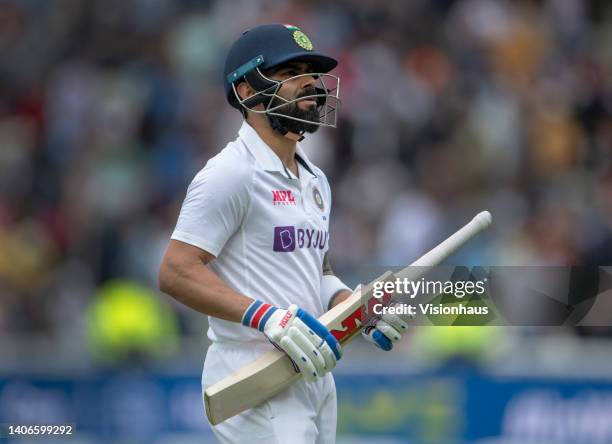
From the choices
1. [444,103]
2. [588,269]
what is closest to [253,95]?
[588,269]

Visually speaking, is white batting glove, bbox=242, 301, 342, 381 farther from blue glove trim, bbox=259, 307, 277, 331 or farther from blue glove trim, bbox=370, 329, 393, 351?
blue glove trim, bbox=370, 329, 393, 351

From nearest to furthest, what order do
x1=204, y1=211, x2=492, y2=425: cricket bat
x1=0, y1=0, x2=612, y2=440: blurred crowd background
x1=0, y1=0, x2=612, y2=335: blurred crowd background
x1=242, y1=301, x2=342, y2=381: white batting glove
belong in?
1. x1=242, y1=301, x2=342, y2=381: white batting glove
2. x1=204, y1=211, x2=492, y2=425: cricket bat
3. x1=0, y1=0, x2=612, y2=440: blurred crowd background
4. x1=0, y1=0, x2=612, y2=335: blurred crowd background

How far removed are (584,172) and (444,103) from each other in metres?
1.36

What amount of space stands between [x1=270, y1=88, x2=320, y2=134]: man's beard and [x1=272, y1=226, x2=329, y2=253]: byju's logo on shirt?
1.16 feet

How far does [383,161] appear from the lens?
10.7m

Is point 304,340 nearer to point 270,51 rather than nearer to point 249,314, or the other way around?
point 249,314

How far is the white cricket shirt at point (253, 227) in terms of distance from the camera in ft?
14.5

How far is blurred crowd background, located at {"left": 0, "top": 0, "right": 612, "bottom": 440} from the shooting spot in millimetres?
9625

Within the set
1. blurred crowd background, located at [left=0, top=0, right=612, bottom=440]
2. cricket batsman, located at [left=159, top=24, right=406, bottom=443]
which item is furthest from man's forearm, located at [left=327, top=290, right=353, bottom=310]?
blurred crowd background, located at [left=0, top=0, right=612, bottom=440]

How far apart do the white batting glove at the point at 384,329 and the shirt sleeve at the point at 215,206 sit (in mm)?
564

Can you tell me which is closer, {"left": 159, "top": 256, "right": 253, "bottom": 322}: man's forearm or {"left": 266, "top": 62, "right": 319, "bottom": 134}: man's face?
{"left": 159, "top": 256, "right": 253, "bottom": 322}: man's forearm

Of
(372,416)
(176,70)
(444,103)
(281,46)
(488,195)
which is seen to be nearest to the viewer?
(281,46)

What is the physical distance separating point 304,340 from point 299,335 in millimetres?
23

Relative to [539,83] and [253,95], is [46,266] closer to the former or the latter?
[539,83]
